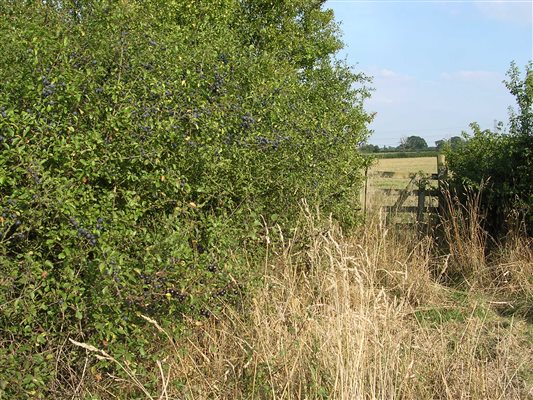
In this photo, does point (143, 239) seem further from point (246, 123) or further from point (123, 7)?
point (123, 7)

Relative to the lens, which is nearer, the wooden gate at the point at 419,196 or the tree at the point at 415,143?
the wooden gate at the point at 419,196

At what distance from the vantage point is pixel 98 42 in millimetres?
5023

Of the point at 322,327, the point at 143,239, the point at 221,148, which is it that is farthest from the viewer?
the point at 221,148

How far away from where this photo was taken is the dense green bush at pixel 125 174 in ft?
12.6

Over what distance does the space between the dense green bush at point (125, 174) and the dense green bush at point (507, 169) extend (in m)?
3.54

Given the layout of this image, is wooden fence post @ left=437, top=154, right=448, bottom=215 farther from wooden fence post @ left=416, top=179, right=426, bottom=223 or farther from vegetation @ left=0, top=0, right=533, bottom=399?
vegetation @ left=0, top=0, right=533, bottom=399

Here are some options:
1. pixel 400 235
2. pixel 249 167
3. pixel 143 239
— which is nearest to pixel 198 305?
pixel 143 239

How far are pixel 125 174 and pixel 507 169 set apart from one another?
6.08m

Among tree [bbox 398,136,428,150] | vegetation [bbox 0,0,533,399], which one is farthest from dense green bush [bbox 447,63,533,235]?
tree [bbox 398,136,428,150]

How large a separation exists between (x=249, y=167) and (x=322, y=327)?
1.71 m

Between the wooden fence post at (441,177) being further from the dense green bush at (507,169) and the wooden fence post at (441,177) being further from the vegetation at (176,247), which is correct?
the vegetation at (176,247)

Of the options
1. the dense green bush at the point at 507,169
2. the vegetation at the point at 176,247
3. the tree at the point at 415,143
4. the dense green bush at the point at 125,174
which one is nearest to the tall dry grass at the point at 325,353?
the vegetation at the point at 176,247

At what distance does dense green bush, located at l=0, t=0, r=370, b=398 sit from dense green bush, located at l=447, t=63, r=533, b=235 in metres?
3.54

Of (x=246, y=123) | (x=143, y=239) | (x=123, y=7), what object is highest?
(x=123, y=7)
